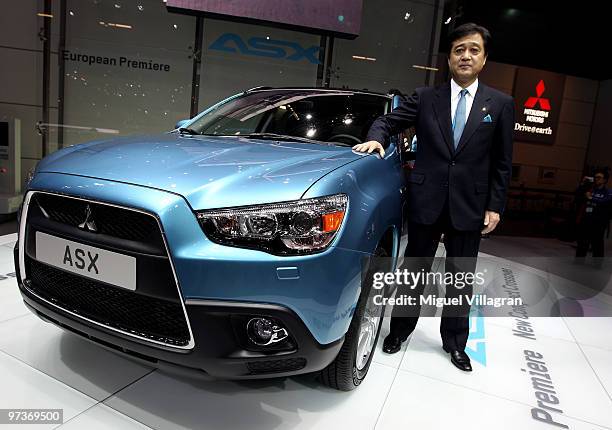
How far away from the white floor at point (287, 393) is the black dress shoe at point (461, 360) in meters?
0.04

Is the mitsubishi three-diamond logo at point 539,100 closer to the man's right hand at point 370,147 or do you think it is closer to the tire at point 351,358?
the man's right hand at point 370,147

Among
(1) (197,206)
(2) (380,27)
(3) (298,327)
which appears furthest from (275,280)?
(2) (380,27)

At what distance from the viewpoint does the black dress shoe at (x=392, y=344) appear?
7.23ft

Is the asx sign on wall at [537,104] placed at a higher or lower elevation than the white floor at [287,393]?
higher

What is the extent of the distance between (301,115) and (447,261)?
104cm

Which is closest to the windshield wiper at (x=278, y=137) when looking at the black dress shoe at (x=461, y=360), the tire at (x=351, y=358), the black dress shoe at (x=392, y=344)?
the tire at (x=351, y=358)

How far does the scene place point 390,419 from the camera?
164 cm

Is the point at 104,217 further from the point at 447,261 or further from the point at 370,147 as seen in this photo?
the point at 447,261

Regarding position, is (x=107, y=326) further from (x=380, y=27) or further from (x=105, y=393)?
(x=380, y=27)

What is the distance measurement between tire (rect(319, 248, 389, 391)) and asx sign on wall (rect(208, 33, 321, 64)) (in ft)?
15.3

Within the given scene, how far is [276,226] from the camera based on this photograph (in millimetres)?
1210

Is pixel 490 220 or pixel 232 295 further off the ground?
pixel 490 220

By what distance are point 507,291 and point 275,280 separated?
3115 millimetres

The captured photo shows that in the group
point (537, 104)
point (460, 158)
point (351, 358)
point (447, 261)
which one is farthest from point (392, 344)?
point (537, 104)
